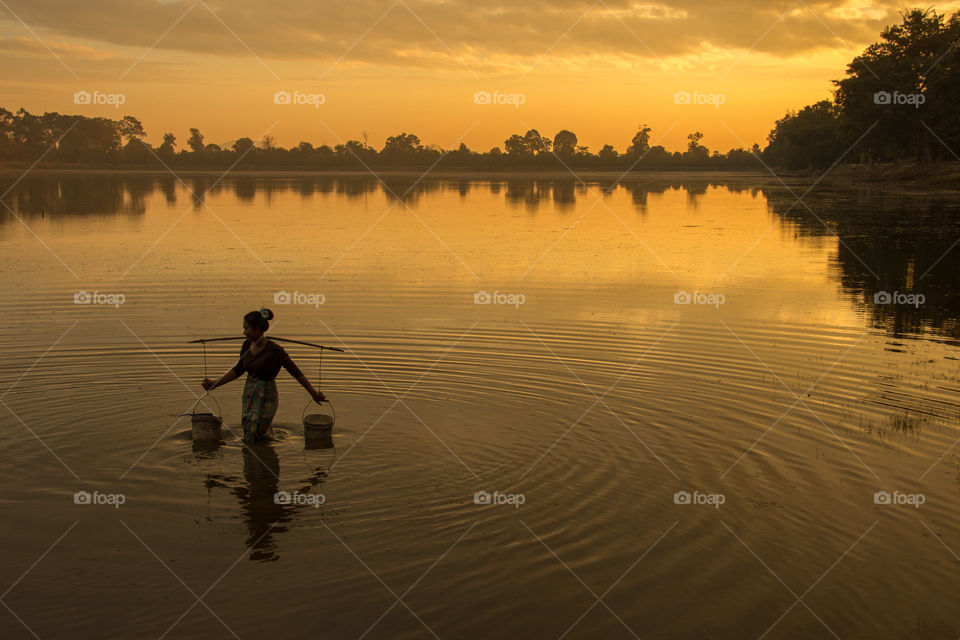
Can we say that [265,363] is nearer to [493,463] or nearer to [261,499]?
[261,499]

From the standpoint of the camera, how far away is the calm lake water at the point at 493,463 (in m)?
6.87

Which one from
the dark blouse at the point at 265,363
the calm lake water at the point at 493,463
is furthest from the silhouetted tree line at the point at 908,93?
the dark blouse at the point at 265,363

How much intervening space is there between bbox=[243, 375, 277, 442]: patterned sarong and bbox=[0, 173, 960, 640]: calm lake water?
0.74 feet

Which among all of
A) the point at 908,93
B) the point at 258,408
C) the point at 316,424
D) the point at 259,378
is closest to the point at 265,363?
the point at 259,378

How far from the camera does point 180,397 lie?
12297 mm

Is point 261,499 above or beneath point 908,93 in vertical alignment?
beneath

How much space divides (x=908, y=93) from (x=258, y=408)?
80.3 m

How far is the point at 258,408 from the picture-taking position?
10508 millimetres

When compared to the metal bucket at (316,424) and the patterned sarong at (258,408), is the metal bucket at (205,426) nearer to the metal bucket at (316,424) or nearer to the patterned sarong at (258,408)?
the patterned sarong at (258,408)

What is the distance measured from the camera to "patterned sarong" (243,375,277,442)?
10.5 meters

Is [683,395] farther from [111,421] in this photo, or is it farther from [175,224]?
[175,224]

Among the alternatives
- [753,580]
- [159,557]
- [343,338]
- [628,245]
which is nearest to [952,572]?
[753,580]

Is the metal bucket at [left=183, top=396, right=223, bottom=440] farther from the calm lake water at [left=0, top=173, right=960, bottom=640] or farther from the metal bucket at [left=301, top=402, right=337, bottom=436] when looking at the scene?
the metal bucket at [left=301, top=402, right=337, bottom=436]

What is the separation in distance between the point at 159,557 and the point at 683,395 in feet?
25.1
